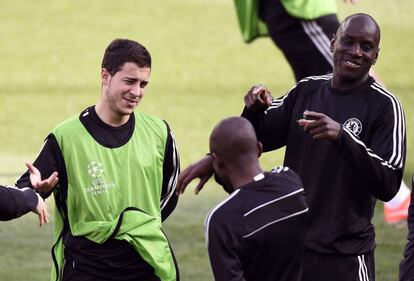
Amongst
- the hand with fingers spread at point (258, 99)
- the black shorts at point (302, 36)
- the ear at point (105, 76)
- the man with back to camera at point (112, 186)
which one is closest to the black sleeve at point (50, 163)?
the man with back to camera at point (112, 186)

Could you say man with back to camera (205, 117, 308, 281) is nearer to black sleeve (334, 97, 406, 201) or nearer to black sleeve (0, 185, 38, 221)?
black sleeve (334, 97, 406, 201)

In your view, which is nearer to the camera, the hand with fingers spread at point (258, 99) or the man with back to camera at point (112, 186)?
the hand with fingers spread at point (258, 99)

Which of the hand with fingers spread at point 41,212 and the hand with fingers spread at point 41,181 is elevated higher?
the hand with fingers spread at point 41,181

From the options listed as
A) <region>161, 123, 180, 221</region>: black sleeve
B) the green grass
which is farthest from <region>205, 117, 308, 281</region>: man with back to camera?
the green grass

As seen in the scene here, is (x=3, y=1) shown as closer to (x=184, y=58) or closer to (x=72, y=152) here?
(x=184, y=58)

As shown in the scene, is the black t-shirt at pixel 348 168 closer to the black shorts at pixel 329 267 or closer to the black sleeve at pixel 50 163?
the black shorts at pixel 329 267

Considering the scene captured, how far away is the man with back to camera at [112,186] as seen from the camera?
612cm

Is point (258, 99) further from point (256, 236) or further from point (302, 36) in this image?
point (302, 36)

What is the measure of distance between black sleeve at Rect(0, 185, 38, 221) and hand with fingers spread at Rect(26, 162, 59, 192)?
6cm

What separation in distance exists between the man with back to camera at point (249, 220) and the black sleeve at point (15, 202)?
1100 millimetres

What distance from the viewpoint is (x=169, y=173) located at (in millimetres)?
6395

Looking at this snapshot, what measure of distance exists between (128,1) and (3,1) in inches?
69.3

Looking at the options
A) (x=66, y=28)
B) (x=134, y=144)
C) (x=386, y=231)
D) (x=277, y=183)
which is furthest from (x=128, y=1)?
(x=277, y=183)

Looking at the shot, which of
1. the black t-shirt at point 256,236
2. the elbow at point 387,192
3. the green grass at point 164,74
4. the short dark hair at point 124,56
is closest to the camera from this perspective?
the black t-shirt at point 256,236
